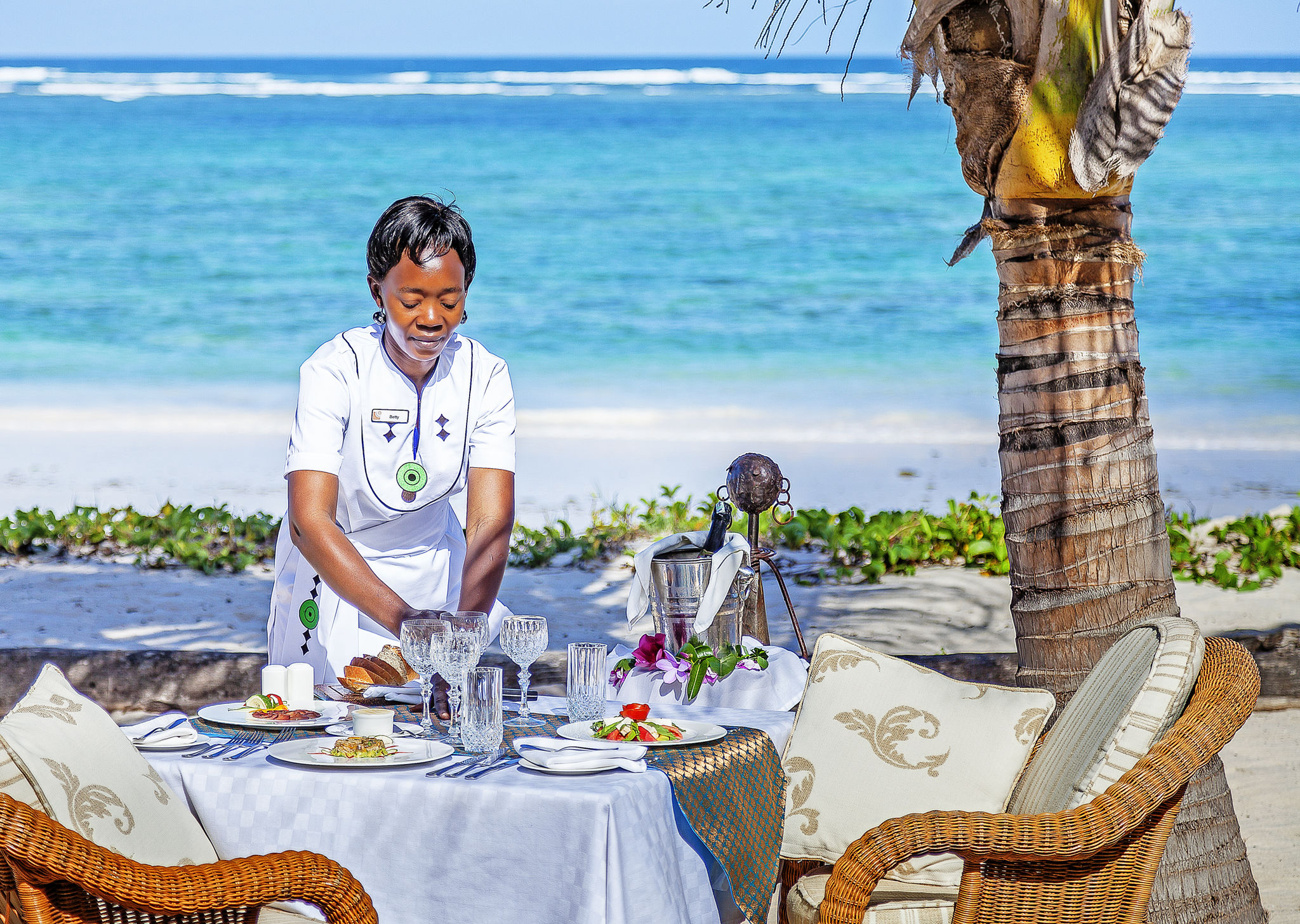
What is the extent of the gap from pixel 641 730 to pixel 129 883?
0.97 meters

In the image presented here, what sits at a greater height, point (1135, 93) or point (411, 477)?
point (1135, 93)

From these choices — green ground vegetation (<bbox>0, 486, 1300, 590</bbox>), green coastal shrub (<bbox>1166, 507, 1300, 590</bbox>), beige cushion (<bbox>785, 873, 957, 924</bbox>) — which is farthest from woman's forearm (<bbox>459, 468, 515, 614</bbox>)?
green coastal shrub (<bbox>1166, 507, 1300, 590</bbox>)

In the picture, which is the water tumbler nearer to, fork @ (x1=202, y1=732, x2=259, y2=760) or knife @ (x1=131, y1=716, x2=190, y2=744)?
fork @ (x1=202, y1=732, x2=259, y2=760)

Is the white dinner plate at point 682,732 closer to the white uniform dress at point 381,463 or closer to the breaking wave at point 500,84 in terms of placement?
the white uniform dress at point 381,463

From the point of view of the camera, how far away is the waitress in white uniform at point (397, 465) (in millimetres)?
3369

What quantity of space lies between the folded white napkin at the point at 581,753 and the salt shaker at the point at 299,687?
572mm

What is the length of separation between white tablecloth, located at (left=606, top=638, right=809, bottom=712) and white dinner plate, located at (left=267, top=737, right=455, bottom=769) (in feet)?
2.24

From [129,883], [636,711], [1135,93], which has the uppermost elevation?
[1135,93]

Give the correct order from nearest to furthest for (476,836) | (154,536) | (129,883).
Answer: (129,883), (476,836), (154,536)

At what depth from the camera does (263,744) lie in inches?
102

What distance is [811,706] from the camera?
301 cm

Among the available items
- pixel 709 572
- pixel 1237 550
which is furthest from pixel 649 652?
pixel 1237 550

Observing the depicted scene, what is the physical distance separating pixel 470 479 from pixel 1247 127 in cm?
3246

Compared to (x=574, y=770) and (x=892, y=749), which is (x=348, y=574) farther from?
(x=892, y=749)
